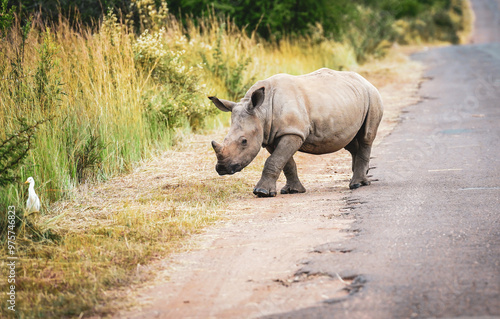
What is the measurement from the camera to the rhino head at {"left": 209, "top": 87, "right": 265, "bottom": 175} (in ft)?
22.2

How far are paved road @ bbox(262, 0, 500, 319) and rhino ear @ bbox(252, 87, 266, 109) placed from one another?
4.49 ft

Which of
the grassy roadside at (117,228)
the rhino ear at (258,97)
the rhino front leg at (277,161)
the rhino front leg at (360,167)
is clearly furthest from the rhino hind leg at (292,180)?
the rhino ear at (258,97)

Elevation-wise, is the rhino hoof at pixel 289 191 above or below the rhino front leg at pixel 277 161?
below

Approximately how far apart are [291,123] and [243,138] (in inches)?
20.9

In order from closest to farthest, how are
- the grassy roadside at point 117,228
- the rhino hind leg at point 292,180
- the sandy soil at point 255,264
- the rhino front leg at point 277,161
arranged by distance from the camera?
the sandy soil at point 255,264 < the grassy roadside at point 117,228 < the rhino front leg at point 277,161 < the rhino hind leg at point 292,180

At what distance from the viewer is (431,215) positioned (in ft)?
18.8

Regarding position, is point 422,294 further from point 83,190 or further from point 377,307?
point 83,190

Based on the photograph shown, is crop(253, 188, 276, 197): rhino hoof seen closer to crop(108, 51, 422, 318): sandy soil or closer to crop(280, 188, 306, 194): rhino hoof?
crop(108, 51, 422, 318): sandy soil

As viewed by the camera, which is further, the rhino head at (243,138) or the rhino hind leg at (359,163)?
the rhino hind leg at (359,163)

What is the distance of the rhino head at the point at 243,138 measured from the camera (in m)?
6.77

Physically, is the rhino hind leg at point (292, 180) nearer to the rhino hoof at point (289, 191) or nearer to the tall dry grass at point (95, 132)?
the rhino hoof at point (289, 191)

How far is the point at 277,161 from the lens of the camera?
7012 mm

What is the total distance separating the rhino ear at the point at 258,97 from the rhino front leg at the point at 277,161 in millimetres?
450

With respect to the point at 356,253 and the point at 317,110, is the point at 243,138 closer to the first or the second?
the point at 317,110
